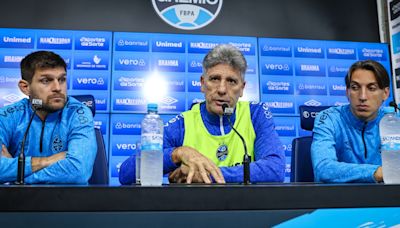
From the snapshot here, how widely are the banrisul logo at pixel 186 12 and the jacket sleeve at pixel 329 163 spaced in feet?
7.59

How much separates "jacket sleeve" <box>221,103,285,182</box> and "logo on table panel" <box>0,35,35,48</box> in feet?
8.62

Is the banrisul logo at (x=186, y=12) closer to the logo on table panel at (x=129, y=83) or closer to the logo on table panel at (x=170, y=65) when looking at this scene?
the logo on table panel at (x=170, y=65)

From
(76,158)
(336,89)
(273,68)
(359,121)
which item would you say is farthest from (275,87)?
(76,158)

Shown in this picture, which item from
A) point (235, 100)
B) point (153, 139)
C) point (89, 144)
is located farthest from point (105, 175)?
point (153, 139)

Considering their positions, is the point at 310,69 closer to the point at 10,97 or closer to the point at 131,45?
the point at 131,45

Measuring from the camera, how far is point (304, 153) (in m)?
2.17

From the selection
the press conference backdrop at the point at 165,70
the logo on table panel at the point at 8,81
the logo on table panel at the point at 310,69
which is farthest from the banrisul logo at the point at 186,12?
the logo on table panel at the point at 8,81

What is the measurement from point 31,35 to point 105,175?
7.58ft

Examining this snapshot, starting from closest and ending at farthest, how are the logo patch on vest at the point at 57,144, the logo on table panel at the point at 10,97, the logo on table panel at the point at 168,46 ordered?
the logo patch on vest at the point at 57,144 < the logo on table panel at the point at 10,97 < the logo on table panel at the point at 168,46

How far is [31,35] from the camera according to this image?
Answer: 3.86 metres

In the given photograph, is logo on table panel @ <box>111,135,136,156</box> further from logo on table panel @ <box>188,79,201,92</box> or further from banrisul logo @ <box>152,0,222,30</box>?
banrisul logo @ <box>152,0,222,30</box>

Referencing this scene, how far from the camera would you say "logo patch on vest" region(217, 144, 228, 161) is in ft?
6.38

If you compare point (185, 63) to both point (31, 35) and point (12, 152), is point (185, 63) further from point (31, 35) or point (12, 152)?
point (12, 152)

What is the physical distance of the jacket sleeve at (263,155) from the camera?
1.68 m
